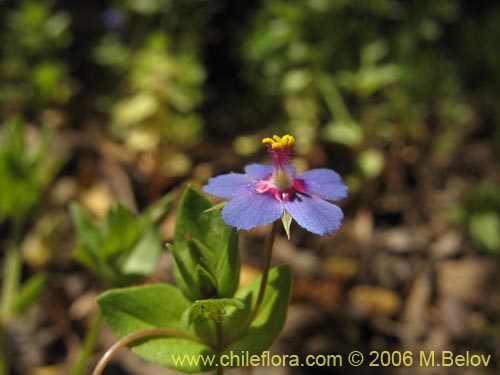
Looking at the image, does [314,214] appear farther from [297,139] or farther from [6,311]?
[297,139]

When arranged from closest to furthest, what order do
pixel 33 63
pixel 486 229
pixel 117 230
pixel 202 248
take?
pixel 202 248 < pixel 117 230 < pixel 486 229 < pixel 33 63

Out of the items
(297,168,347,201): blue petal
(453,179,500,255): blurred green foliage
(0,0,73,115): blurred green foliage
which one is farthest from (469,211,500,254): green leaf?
(0,0,73,115): blurred green foliage

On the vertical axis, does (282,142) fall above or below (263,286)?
above

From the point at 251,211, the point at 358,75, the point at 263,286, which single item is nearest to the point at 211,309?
the point at 263,286

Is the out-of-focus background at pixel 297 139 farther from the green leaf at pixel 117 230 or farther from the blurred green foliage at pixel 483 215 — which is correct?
the green leaf at pixel 117 230

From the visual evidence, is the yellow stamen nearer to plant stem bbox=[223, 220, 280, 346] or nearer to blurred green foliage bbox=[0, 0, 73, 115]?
plant stem bbox=[223, 220, 280, 346]

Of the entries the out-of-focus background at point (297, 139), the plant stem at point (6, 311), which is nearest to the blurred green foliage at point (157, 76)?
the out-of-focus background at point (297, 139)

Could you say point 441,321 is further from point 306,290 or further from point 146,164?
point 146,164

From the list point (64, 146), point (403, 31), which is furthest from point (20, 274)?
point (403, 31)
